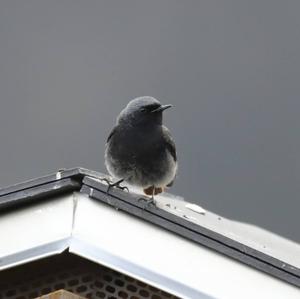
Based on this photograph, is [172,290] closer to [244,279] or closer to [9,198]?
[244,279]

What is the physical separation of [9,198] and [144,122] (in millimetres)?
2548

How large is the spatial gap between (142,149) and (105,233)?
241 centimetres

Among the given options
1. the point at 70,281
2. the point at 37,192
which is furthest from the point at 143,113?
the point at 37,192

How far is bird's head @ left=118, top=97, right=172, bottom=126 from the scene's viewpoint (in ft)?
22.7

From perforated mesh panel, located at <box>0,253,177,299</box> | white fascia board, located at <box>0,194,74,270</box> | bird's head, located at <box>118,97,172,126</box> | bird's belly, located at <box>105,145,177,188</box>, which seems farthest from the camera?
bird's head, located at <box>118,97,172,126</box>

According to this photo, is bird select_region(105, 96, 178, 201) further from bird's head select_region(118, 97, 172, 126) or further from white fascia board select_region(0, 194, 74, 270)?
white fascia board select_region(0, 194, 74, 270)

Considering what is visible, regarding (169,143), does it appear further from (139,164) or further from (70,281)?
(70,281)

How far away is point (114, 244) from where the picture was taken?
14.6 ft

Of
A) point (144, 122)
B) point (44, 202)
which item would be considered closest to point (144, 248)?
point (44, 202)

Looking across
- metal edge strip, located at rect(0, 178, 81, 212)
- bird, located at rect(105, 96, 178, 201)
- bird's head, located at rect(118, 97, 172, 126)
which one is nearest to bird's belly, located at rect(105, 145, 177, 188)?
bird, located at rect(105, 96, 178, 201)

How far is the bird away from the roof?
7.28ft

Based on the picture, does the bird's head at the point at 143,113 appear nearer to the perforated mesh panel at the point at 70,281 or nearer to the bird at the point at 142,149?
the bird at the point at 142,149

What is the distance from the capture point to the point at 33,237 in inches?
175

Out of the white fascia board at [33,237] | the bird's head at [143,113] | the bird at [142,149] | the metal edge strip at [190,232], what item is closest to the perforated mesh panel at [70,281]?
the white fascia board at [33,237]
